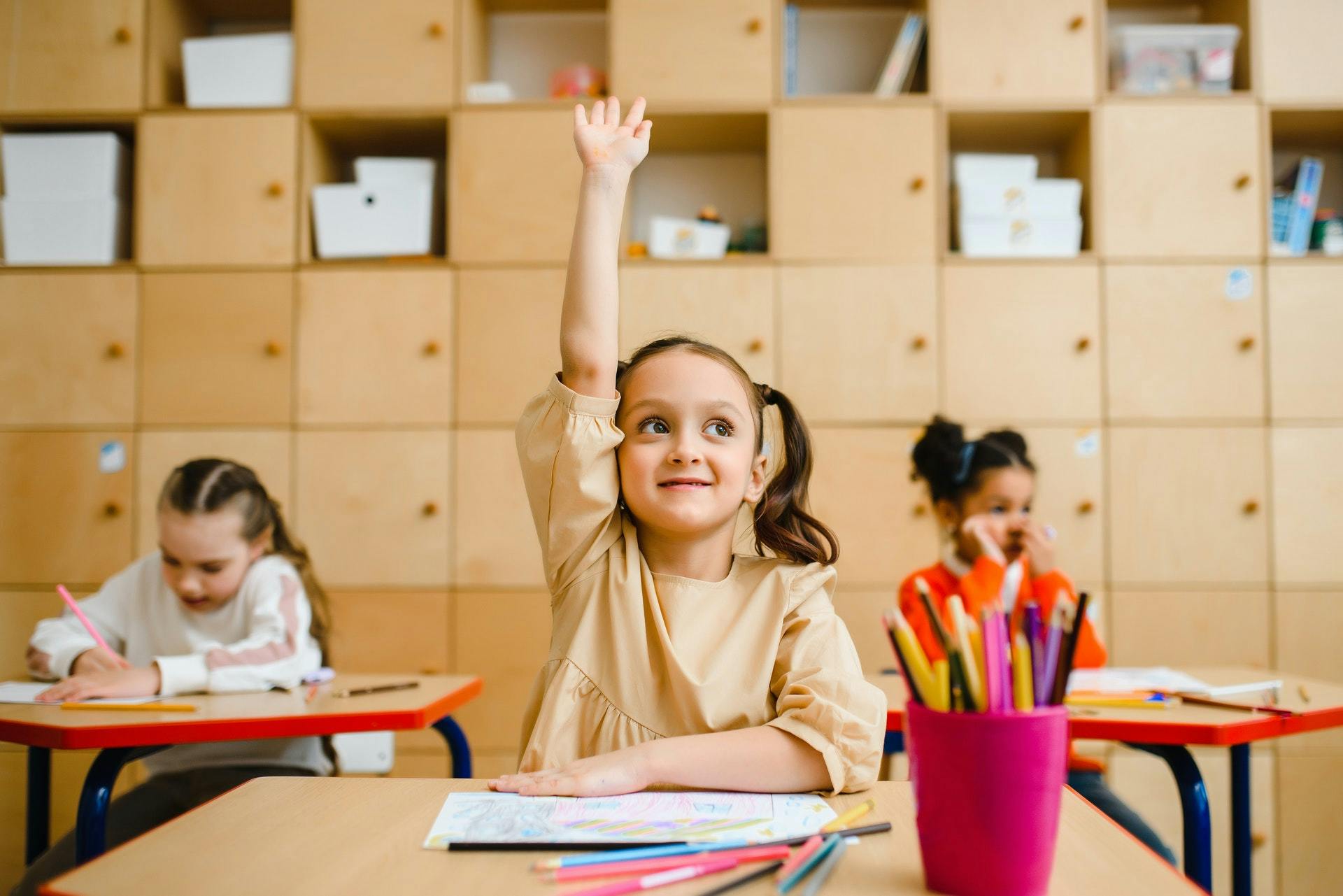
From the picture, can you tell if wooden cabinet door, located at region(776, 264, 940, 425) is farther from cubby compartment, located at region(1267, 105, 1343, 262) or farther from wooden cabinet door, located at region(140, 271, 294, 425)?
wooden cabinet door, located at region(140, 271, 294, 425)

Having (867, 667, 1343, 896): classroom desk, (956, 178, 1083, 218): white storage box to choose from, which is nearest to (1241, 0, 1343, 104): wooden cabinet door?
(956, 178, 1083, 218): white storage box

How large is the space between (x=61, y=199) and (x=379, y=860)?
293 cm

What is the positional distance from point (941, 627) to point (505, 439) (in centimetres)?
228

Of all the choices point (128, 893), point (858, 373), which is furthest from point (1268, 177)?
point (128, 893)

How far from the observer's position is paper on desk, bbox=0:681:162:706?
162 centimetres

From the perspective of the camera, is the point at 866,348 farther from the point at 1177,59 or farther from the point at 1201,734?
the point at 1201,734

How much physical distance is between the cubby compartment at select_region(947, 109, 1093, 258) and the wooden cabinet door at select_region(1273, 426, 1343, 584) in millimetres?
851

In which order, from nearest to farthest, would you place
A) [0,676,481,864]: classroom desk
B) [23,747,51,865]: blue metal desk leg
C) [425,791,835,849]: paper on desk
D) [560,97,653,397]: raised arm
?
[425,791,835,849]: paper on desk < [560,97,653,397]: raised arm < [0,676,481,864]: classroom desk < [23,747,51,865]: blue metal desk leg

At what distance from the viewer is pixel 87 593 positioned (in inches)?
111

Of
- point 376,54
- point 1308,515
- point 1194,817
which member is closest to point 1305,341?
point 1308,515

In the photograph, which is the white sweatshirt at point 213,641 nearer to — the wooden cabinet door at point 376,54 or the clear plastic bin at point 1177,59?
the wooden cabinet door at point 376,54

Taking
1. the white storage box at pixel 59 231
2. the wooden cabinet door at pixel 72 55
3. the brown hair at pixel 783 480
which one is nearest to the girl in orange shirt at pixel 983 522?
the brown hair at pixel 783 480

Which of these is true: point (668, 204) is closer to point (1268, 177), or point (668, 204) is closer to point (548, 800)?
point (1268, 177)

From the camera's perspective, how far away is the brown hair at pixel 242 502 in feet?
6.49
